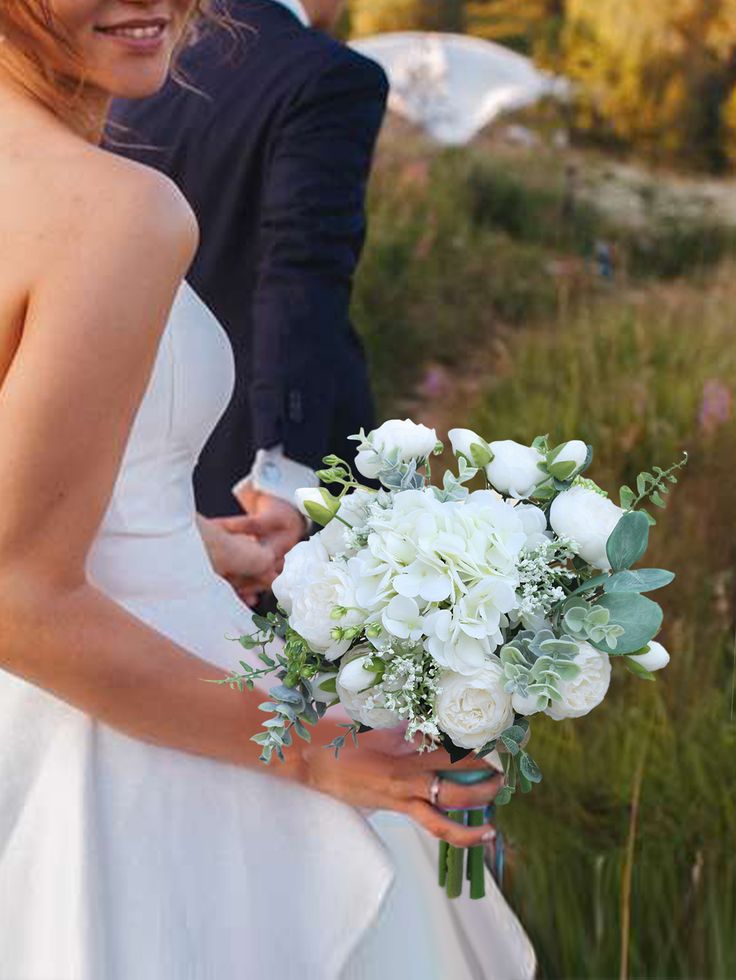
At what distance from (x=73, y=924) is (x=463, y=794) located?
0.42 metres

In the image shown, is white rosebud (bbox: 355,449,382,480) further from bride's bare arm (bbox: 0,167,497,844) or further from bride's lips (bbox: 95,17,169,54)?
bride's lips (bbox: 95,17,169,54)

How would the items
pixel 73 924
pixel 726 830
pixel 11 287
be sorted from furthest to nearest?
1. pixel 726 830
2. pixel 73 924
3. pixel 11 287

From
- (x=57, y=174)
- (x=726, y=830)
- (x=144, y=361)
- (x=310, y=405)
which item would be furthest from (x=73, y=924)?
(x=726, y=830)

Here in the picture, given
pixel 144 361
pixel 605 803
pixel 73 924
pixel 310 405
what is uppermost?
pixel 144 361

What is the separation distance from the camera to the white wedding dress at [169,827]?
1.62 m

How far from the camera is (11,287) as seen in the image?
1.46 metres

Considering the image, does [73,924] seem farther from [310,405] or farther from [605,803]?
[605,803]

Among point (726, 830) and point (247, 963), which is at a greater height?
point (247, 963)

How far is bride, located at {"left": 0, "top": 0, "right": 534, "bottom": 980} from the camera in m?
1.46

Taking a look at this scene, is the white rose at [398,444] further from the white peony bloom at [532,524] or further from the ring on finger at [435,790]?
the ring on finger at [435,790]

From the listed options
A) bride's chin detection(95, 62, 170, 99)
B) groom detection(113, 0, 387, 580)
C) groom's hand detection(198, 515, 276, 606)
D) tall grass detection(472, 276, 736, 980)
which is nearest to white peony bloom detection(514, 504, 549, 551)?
bride's chin detection(95, 62, 170, 99)

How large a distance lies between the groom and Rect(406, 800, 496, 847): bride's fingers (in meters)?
1.19

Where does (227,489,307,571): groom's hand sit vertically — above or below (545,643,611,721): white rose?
below

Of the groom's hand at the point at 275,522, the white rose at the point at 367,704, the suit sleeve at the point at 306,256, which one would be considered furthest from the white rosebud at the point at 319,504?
the suit sleeve at the point at 306,256
